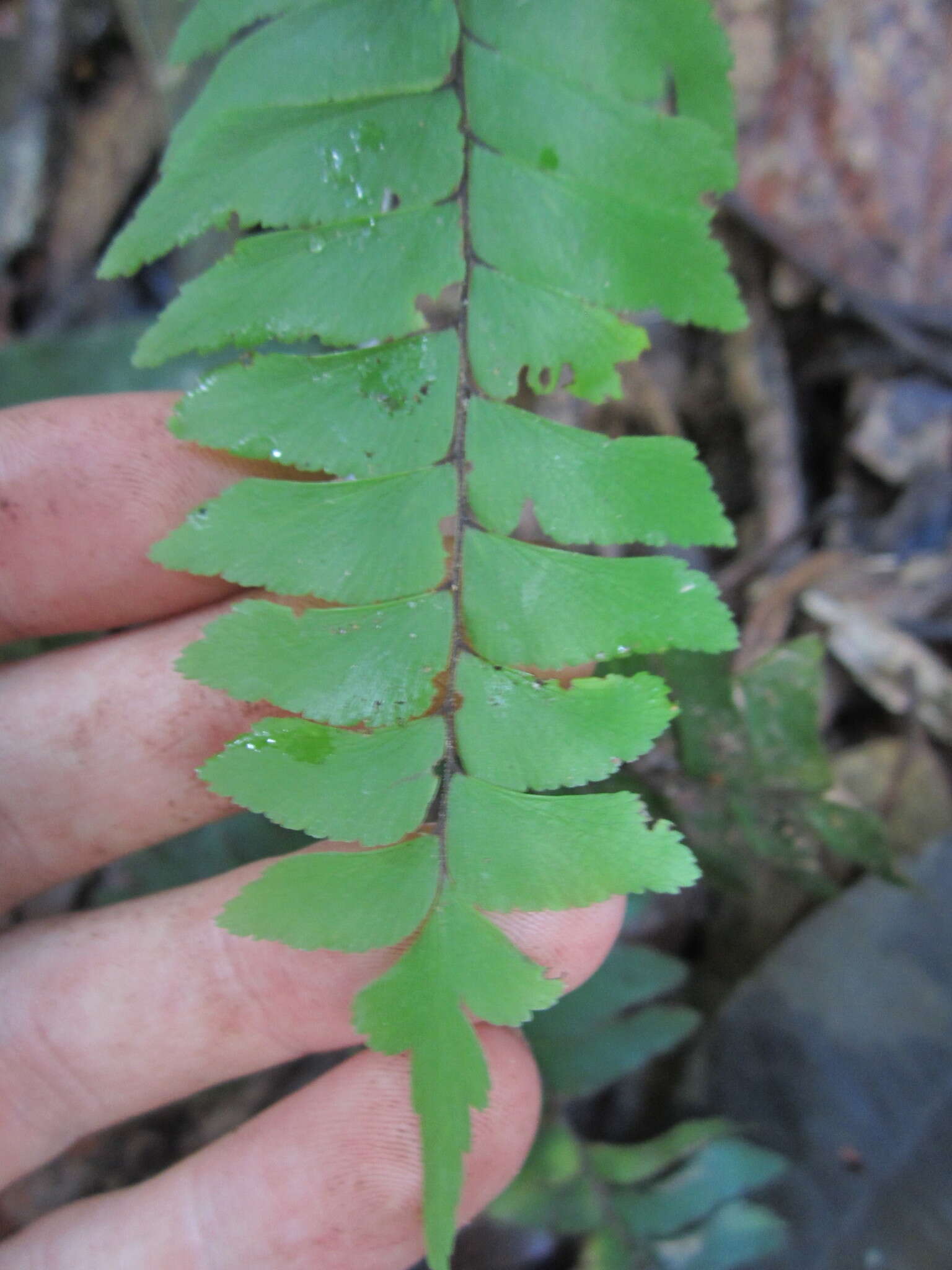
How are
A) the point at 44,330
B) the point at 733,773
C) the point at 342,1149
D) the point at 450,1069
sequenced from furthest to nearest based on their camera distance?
1. the point at 44,330
2. the point at 733,773
3. the point at 342,1149
4. the point at 450,1069

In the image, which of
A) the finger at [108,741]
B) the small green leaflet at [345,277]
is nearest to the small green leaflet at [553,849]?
the finger at [108,741]

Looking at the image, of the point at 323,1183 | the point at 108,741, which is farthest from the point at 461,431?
the point at 323,1183

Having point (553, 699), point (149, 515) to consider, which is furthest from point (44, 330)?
point (553, 699)

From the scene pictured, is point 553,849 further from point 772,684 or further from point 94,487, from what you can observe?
point 94,487

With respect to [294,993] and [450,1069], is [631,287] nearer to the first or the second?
[450,1069]

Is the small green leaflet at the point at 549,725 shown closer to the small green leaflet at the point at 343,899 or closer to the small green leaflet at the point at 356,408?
the small green leaflet at the point at 343,899

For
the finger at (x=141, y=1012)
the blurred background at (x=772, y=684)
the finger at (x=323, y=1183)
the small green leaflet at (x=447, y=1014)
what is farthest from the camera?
the blurred background at (x=772, y=684)

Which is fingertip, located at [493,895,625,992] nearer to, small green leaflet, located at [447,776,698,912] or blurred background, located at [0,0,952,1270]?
small green leaflet, located at [447,776,698,912]
